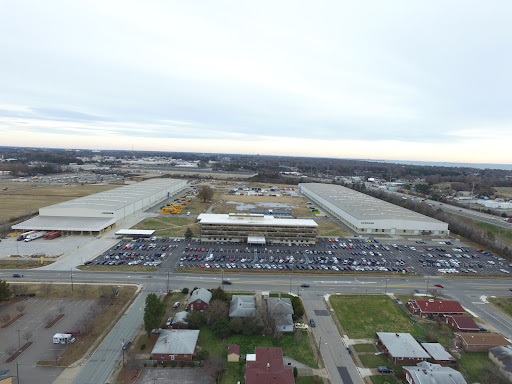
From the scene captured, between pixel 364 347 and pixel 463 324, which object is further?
pixel 463 324

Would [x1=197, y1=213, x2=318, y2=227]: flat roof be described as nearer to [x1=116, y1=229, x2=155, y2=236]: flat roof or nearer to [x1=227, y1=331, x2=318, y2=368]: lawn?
[x1=116, y1=229, x2=155, y2=236]: flat roof

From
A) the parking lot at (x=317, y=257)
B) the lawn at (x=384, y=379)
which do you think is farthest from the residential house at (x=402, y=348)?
the parking lot at (x=317, y=257)

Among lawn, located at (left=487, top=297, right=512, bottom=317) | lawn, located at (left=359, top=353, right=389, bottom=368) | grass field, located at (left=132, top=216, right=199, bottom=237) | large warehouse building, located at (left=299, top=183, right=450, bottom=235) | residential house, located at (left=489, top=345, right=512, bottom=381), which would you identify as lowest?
lawn, located at (left=359, top=353, right=389, bottom=368)

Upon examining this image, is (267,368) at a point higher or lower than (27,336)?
higher

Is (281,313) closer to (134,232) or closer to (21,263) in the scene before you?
(134,232)

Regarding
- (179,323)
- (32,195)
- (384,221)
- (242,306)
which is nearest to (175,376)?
(179,323)

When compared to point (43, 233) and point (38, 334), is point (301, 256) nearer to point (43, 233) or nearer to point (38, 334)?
point (38, 334)

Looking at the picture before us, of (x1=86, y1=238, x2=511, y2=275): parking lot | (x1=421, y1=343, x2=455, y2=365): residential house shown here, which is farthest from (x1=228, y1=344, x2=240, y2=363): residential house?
(x1=86, y1=238, x2=511, y2=275): parking lot

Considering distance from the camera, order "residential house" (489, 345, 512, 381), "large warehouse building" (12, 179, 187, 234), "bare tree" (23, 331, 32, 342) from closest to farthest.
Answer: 1. "residential house" (489, 345, 512, 381)
2. "bare tree" (23, 331, 32, 342)
3. "large warehouse building" (12, 179, 187, 234)
